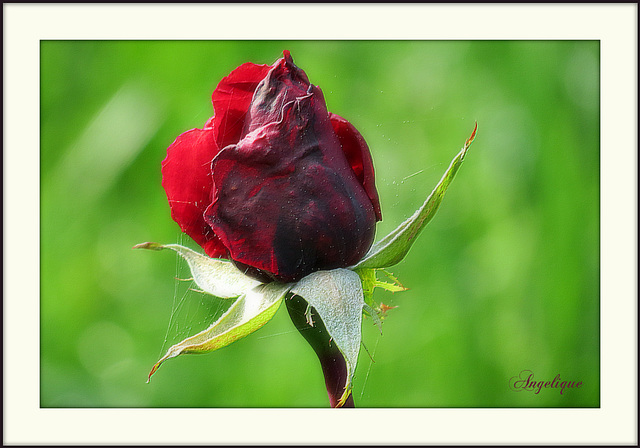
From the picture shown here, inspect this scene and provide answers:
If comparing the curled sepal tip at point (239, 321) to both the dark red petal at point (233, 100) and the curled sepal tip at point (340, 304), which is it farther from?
the dark red petal at point (233, 100)

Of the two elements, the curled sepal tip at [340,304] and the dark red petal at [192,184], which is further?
the dark red petal at [192,184]

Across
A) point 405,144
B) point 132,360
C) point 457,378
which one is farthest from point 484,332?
point 132,360

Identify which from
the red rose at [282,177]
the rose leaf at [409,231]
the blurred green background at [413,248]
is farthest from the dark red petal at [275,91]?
the blurred green background at [413,248]

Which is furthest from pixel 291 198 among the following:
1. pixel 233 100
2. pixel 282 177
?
pixel 233 100

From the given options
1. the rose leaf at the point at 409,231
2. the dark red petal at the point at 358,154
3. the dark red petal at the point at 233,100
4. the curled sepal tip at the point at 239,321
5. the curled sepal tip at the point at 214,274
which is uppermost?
the dark red petal at the point at 233,100

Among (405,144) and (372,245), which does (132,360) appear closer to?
(405,144)

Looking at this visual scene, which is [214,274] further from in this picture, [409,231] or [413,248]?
[413,248]

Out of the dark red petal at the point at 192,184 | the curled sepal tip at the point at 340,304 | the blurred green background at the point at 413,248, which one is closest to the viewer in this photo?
the curled sepal tip at the point at 340,304

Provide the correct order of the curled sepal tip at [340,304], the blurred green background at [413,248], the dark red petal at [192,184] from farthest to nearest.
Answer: the blurred green background at [413,248] < the dark red petal at [192,184] < the curled sepal tip at [340,304]
